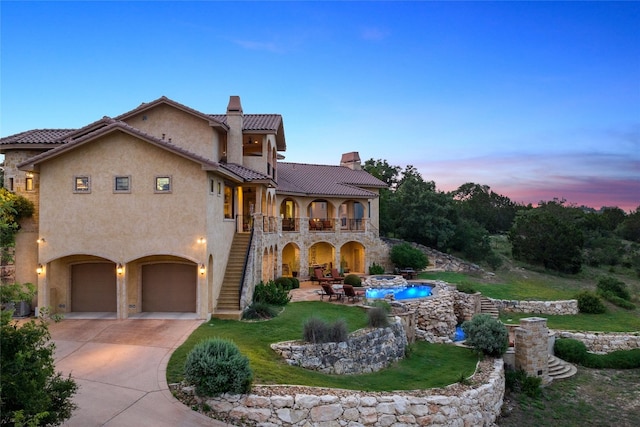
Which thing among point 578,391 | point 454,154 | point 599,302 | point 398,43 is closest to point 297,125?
point 454,154

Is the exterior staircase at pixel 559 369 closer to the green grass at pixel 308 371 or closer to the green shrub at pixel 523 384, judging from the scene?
the green shrub at pixel 523 384

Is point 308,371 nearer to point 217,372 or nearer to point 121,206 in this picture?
point 217,372

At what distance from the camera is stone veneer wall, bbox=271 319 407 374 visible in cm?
1373

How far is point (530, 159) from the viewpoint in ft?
134

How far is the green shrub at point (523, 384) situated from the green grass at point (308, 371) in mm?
1631

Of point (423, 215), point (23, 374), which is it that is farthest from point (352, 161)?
point (23, 374)

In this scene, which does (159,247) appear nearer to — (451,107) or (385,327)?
(385,327)

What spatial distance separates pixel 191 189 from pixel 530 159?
1396 inches

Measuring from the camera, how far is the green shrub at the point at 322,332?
14242mm

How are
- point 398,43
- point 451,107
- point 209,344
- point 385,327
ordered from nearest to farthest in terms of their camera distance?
point 209,344 < point 385,327 < point 398,43 < point 451,107

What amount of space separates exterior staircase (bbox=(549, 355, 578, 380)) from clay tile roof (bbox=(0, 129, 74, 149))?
2470 centimetres

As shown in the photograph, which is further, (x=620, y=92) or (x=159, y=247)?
(x=620, y=92)

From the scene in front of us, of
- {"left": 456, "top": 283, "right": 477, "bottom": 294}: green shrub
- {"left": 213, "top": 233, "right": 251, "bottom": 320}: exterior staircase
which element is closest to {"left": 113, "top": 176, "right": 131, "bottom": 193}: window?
{"left": 213, "top": 233, "right": 251, "bottom": 320}: exterior staircase

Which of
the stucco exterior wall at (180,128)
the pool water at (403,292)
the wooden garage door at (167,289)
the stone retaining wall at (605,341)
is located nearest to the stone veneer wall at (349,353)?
the wooden garage door at (167,289)
